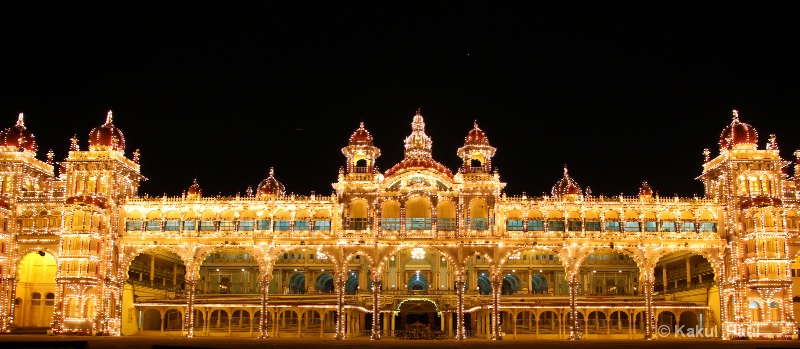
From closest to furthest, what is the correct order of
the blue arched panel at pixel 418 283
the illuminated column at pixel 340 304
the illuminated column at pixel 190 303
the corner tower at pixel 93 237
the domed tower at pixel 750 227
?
the domed tower at pixel 750 227
the corner tower at pixel 93 237
the illuminated column at pixel 340 304
the illuminated column at pixel 190 303
the blue arched panel at pixel 418 283

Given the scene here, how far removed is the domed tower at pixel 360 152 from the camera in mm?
61812

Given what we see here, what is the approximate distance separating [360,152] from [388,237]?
733 cm

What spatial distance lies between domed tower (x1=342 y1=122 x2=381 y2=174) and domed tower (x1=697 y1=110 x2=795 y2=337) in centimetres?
2668

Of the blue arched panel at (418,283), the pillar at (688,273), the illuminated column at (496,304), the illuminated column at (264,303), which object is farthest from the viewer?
the blue arched panel at (418,283)

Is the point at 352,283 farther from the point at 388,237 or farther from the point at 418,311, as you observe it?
the point at 388,237

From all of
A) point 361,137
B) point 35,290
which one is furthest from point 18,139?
point 361,137

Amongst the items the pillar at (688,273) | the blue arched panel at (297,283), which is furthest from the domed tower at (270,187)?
the pillar at (688,273)

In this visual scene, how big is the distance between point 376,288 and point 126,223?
66.6 feet

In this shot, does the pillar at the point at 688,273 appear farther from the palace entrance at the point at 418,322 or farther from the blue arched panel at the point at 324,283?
the blue arched panel at the point at 324,283

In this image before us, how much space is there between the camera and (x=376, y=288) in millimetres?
58875

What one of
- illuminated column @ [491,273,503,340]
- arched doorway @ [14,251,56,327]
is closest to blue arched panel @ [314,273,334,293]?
illuminated column @ [491,273,503,340]

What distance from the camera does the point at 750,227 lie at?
57.8 meters

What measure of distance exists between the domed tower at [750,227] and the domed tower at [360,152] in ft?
87.5

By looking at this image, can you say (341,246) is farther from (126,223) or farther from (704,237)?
(704,237)
